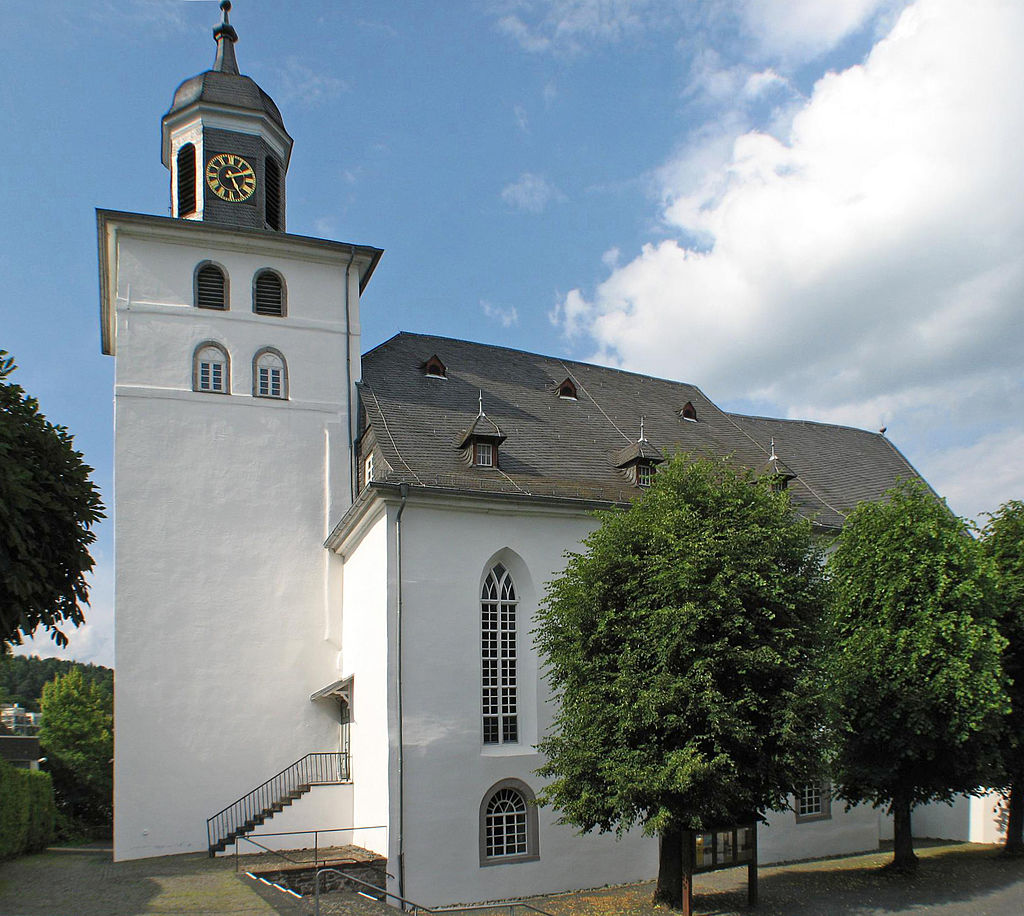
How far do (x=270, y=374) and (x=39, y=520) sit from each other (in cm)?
906

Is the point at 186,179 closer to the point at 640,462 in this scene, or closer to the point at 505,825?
the point at 640,462

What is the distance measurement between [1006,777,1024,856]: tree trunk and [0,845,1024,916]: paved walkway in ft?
1.79


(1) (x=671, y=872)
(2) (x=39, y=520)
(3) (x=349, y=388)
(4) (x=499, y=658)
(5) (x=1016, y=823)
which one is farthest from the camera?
(3) (x=349, y=388)

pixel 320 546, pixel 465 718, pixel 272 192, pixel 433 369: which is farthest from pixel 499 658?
pixel 272 192

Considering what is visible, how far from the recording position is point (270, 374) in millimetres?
21859

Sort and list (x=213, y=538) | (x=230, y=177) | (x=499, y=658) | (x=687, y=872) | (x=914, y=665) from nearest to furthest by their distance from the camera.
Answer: (x=687, y=872), (x=914, y=665), (x=499, y=658), (x=213, y=538), (x=230, y=177)

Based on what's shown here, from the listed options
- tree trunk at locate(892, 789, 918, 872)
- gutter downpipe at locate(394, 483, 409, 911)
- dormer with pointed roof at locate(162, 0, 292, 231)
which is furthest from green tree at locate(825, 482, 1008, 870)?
dormer with pointed roof at locate(162, 0, 292, 231)

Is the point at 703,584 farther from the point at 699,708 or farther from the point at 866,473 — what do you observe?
the point at 866,473

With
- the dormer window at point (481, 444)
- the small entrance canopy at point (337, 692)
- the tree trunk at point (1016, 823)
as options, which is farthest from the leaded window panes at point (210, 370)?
the tree trunk at point (1016, 823)

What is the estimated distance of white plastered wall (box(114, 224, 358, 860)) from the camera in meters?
18.8

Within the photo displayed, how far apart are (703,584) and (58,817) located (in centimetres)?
2740

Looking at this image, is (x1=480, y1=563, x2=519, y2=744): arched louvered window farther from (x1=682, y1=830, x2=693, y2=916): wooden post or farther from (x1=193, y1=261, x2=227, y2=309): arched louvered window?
(x1=193, y1=261, x2=227, y2=309): arched louvered window

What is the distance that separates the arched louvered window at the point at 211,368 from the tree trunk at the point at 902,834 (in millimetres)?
17516

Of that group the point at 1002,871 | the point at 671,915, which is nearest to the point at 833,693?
the point at 671,915
